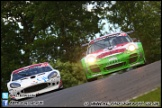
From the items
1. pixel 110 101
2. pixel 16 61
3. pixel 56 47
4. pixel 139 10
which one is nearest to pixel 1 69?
pixel 16 61

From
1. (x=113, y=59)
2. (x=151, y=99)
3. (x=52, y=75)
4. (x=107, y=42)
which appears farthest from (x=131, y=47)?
(x=151, y=99)

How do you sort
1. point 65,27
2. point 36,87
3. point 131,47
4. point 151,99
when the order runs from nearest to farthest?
point 151,99 < point 36,87 < point 131,47 < point 65,27

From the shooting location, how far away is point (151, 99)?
19.4 feet

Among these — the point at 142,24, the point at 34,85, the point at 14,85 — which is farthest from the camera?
the point at 142,24

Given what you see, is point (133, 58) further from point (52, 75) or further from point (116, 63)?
point (52, 75)

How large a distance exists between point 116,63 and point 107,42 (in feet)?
4.91

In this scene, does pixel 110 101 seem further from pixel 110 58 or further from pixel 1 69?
pixel 1 69

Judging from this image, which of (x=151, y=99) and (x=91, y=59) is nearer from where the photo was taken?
(x=151, y=99)

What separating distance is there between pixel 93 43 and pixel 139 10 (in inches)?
519

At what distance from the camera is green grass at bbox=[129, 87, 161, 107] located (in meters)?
5.62

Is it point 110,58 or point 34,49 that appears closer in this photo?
point 110,58

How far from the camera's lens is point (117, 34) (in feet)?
46.6

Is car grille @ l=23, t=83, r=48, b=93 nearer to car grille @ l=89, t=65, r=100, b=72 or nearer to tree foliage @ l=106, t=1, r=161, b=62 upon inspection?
car grille @ l=89, t=65, r=100, b=72

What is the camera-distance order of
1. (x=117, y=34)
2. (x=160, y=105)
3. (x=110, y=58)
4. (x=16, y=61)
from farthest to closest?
(x=16, y=61), (x=117, y=34), (x=110, y=58), (x=160, y=105)
